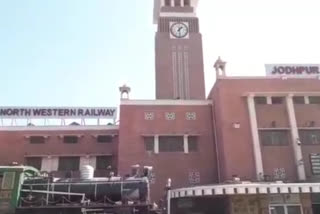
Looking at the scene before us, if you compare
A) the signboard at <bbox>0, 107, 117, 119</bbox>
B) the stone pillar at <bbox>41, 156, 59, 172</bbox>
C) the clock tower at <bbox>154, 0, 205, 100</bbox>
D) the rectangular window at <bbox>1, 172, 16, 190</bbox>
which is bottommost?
the rectangular window at <bbox>1, 172, 16, 190</bbox>

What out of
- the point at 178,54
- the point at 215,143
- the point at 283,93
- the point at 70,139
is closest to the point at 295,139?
the point at 283,93

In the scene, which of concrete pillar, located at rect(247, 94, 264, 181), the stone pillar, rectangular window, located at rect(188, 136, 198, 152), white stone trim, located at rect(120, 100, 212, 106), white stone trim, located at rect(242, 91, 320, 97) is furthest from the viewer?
the stone pillar

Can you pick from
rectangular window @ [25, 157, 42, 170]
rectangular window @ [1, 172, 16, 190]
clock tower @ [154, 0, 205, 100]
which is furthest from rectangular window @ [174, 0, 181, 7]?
rectangular window @ [1, 172, 16, 190]

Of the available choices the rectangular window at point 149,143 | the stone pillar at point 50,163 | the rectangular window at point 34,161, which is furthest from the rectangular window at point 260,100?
the rectangular window at point 34,161

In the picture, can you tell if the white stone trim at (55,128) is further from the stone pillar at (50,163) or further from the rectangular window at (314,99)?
the rectangular window at (314,99)

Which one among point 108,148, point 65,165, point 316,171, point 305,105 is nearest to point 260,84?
point 305,105

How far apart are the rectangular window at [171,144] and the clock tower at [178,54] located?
10742mm

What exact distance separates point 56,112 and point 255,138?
1980 cm

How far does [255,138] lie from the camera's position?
1109 inches

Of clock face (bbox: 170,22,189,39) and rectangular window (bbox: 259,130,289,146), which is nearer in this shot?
rectangular window (bbox: 259,130,289,146)

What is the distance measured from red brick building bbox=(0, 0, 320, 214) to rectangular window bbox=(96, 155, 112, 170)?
94 millimetres

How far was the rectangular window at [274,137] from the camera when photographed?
28778 millimetres

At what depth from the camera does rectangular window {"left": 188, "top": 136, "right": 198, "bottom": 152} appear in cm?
3041

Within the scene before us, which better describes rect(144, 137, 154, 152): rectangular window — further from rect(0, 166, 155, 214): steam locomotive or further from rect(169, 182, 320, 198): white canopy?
rect(0, 166, 155, 214): steam locomotive
